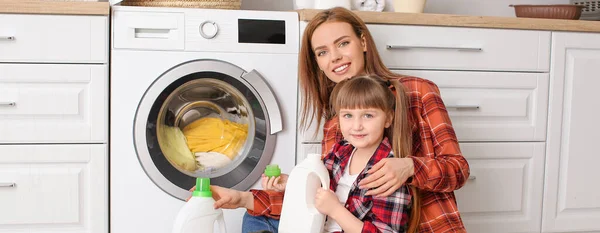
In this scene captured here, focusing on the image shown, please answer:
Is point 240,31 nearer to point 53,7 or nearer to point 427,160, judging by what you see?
point 53,7

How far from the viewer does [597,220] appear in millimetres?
2645

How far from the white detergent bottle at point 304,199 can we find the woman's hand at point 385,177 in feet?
0.36

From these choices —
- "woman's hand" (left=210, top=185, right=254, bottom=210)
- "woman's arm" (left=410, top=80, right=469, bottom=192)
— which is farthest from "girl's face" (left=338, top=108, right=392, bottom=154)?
"woman's hand" (left=210, top=185, right=254, bottom=210)

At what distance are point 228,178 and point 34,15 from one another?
2.39 feet

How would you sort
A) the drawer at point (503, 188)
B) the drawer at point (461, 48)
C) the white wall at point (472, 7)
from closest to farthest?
the drawer at point (461, 48) → the drawer at point (503, 188) → the white wall at point (472, 7)

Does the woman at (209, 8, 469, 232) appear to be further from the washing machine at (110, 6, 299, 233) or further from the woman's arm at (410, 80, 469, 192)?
the washing machine at (110, 6, 299, 233)

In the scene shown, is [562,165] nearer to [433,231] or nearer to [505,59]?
[505,59]

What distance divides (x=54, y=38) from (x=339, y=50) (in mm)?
819

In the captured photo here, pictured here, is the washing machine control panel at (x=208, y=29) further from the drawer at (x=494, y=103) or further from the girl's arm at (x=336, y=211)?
the girl's arm at (x=336, y=211)

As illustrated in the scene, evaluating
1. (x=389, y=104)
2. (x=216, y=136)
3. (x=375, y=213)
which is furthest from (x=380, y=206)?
(x=216, y=136)

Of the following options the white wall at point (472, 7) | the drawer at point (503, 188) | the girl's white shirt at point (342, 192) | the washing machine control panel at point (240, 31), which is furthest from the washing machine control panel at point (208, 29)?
the white wall at point (472, 7)

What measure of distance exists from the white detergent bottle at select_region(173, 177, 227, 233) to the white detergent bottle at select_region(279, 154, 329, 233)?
168 mm

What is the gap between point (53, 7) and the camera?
6.91 feet

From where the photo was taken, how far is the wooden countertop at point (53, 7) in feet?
6.85
